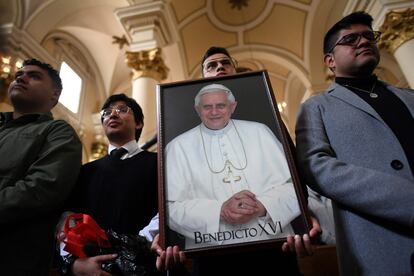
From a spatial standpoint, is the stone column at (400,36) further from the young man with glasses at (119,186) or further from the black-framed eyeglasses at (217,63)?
the young man with glasses at (119,186)

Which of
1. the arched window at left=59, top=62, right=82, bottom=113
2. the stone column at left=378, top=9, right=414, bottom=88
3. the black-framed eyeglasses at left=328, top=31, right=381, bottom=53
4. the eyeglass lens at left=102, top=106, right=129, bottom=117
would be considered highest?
the arched window at left=59, top=62, right=82, bottom=113

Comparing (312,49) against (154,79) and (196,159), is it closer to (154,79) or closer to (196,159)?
(154,79)

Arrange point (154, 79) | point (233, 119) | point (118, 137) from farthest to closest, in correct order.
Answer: point (154, 79) → point (118, 137) → point (233, 119)

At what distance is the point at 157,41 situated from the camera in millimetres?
6719

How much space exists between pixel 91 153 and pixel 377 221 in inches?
433

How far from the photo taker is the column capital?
218 inches

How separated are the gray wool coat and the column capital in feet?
16.6

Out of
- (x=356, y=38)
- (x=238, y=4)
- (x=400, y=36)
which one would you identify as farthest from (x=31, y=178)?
(x=238, y=4)

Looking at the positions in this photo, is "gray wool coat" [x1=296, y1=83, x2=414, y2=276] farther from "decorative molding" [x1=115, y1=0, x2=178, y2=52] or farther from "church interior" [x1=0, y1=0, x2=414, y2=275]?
"decorative molding" [x1=115, y1=0, x2=178, y2=52]

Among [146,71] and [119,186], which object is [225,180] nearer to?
[119,186]

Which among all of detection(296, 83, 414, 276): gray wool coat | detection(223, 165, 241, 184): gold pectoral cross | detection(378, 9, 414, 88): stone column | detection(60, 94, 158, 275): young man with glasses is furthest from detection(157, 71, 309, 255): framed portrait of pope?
detection(378, 9, 414, 88): stone column

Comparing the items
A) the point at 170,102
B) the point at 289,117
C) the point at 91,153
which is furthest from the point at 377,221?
the point at 289,117

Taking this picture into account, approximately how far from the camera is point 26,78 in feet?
6.33

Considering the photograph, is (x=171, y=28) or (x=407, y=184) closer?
(x=407, y=184)
